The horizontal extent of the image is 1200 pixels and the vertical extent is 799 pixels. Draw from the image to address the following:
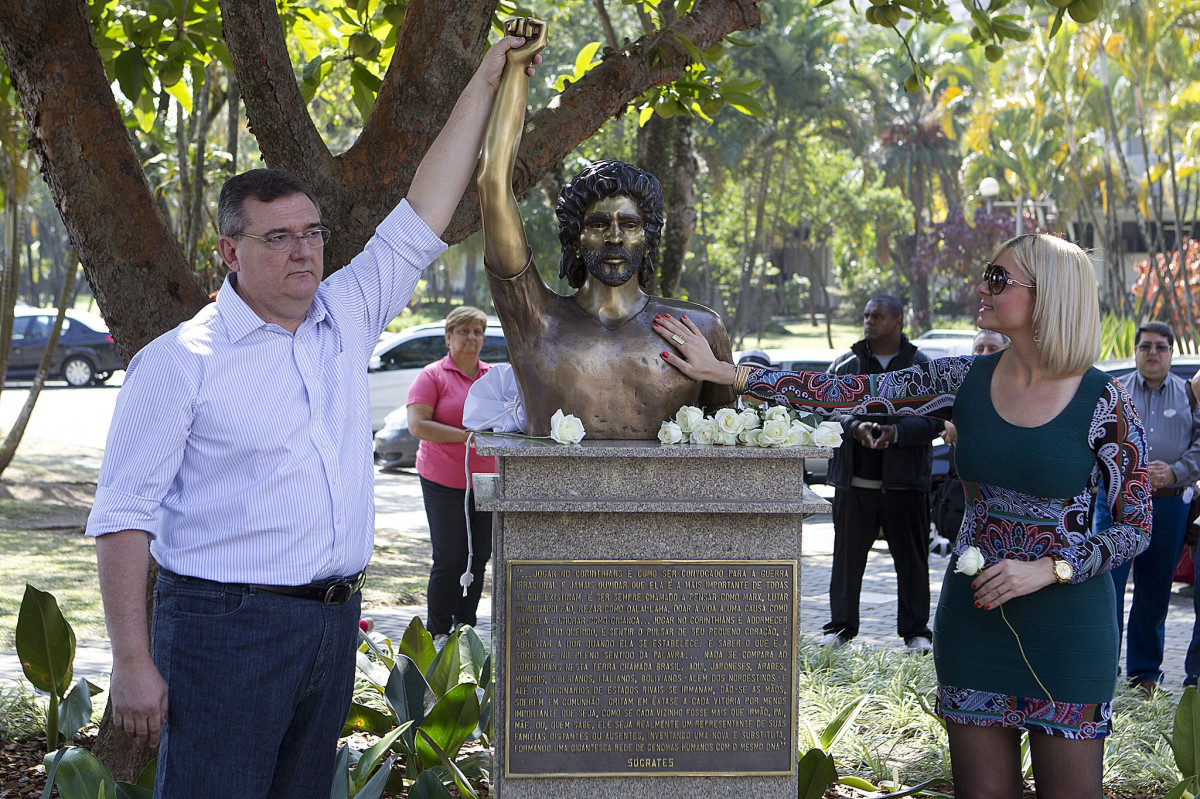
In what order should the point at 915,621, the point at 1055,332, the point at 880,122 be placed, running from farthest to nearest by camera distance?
the point at 880,122 → the point at 915,621 → the point at 1055,332

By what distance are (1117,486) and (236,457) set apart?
2228 mm

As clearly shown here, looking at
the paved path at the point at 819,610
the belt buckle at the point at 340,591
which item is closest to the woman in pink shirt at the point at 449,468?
the paved path at the point at 819,610

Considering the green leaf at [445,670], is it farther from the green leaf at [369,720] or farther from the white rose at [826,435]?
the white rose at [826,435]

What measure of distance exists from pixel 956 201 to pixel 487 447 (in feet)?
163

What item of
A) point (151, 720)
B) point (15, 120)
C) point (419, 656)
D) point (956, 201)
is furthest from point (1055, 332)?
point (956, 201)

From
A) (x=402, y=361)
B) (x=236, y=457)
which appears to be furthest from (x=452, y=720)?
(x=402, y=361)

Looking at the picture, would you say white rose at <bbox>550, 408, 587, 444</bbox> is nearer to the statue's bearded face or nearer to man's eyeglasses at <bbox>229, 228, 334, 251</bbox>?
the statue's bearded face

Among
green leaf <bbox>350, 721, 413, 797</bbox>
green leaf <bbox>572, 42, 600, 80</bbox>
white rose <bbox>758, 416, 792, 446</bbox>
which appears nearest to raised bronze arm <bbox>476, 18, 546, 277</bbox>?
white rose <bbox>758, 416, 792, 446</bbox>

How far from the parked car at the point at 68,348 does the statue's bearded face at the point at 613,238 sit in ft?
81.4

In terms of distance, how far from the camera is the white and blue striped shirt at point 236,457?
2584 millimetres

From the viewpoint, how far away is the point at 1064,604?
124 inches

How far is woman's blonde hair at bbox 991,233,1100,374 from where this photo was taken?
10.1ft

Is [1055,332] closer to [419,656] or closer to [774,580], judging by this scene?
[774,580]

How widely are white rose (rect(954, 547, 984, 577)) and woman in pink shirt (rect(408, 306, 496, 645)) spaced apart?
12.8 feet
